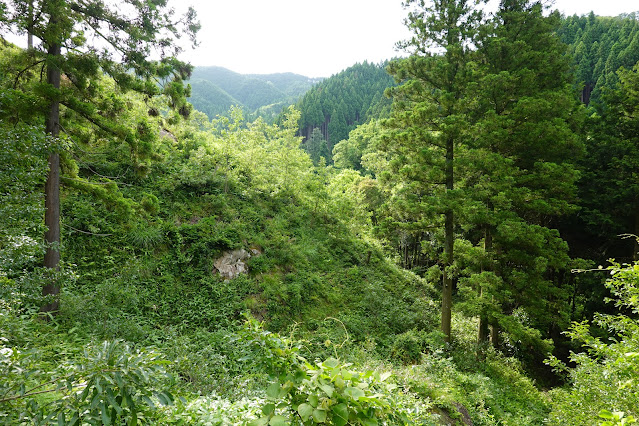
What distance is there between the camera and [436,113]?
34.0 ft

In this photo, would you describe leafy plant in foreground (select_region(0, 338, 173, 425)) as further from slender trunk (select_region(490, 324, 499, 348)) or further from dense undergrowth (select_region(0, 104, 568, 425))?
slender trunk (select_region(490, 324, 499, 348))

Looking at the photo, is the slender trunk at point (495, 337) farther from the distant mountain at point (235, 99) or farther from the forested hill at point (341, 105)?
the distant mountain at point (235, 99)

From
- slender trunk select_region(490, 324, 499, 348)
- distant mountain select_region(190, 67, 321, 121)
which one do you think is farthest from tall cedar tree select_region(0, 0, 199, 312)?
distant mountain select_region(190, 67, 321, 121)

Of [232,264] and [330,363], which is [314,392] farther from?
[232,264]

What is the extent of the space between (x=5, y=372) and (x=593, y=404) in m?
6.87

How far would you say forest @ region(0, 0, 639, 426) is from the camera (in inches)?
145

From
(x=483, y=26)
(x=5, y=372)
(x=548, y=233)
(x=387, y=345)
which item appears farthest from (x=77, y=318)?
(x=483, y=26)

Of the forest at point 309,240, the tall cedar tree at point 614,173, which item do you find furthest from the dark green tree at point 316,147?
the tall cedar tree at point 614,173

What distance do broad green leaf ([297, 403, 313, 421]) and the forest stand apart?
4cm

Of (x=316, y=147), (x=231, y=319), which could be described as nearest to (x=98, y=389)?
(x=231, y=319)

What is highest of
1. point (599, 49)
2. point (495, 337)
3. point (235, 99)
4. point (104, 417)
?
point (235, 99)

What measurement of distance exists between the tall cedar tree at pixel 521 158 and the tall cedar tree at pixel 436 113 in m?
0.67

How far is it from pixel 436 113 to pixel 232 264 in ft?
27.1

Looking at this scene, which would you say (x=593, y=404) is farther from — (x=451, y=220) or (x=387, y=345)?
(x=451, y=220)
